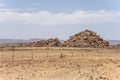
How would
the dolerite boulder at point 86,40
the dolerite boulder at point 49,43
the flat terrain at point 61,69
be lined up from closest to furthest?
the flat terrain at point 61,69 < the dolerite boulder at point 86,40 < the dolerite boulder at point 49,43

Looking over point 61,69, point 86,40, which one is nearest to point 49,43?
point 86,40

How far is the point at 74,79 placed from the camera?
44.6 m

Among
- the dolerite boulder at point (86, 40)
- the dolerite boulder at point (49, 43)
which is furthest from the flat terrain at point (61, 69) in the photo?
the dolerite boulder at point (49, 43)

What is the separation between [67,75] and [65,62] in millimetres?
8037

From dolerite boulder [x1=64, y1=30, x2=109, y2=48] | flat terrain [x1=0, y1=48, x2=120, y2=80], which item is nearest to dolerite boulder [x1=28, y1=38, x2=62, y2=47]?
dolerite boulder [x1=64, y1=30, x2=109, y2=48]

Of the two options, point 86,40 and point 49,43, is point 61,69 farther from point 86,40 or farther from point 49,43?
point 49,43

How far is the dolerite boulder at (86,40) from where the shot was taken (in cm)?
10582

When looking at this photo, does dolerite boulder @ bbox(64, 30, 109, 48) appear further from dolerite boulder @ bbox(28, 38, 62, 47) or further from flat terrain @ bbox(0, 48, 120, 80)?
flat terrain @ bbox(0, 48, 120, 80)

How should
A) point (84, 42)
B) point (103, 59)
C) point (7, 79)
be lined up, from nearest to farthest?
point (7, 79)
point (103, 59)
point (84, 42)

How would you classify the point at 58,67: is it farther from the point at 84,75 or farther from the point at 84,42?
the point at 84,42

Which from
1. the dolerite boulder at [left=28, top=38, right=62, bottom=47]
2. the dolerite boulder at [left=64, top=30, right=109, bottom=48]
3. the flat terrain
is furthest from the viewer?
the dolerite boulder at [left=28, top=38, right=62, bottom=47]

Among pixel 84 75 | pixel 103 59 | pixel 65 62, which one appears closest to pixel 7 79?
pixel 84 75

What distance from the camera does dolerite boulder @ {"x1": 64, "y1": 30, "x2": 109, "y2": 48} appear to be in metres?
106

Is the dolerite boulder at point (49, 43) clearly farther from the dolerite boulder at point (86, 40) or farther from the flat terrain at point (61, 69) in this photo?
the flat terrain at point (61, 69)
